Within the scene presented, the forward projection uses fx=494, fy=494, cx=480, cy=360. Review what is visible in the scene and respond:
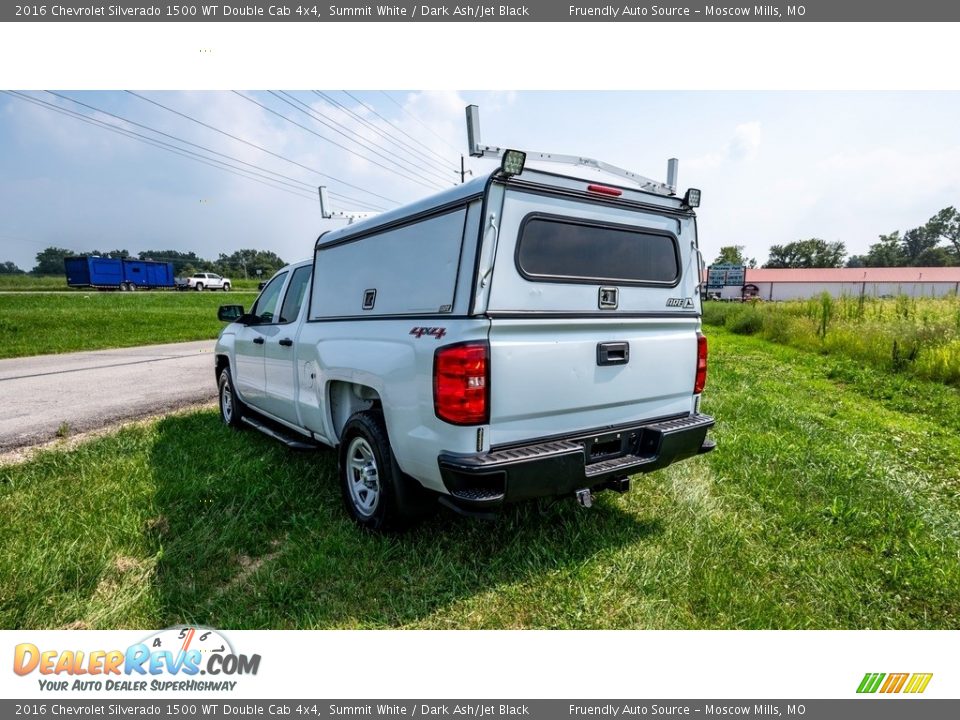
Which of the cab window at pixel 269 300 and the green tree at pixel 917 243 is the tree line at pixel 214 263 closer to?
the cab window at pixel 269 300

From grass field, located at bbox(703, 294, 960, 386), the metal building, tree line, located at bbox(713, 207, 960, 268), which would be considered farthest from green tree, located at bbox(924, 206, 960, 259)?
grass field, located at bbox(703, 294, 960, 386)

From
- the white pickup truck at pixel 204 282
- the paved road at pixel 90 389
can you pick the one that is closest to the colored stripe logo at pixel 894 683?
the paved road at pixel 90 389

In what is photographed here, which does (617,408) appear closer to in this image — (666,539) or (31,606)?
(666,539)

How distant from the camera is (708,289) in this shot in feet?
178

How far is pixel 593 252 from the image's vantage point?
325cm

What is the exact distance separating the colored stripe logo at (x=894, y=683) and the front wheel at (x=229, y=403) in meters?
5.84

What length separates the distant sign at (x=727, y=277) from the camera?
53578 millimetres

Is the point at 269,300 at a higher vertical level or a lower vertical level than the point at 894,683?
higher

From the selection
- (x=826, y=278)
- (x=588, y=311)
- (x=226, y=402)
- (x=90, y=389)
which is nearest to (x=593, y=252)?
(x=588, y=311)

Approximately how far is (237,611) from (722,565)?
9.35 feet

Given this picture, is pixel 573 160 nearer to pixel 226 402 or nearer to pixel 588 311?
pixel 588 311

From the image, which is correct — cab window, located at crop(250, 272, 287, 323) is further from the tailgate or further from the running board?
the tailgate

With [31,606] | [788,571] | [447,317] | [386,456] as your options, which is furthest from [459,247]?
[31,606]

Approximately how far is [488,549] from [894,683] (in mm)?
2124
